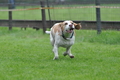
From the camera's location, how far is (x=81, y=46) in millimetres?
10703

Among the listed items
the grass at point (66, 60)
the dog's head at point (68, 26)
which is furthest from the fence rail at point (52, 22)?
the dog's head at point (68, 26)

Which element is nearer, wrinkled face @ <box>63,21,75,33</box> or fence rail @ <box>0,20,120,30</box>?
wrinkled face @ <box>63,21,75,33</box>

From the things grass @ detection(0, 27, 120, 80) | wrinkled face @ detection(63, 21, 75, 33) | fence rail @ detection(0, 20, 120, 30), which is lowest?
grass @ detection(0, 27, 120, 80)

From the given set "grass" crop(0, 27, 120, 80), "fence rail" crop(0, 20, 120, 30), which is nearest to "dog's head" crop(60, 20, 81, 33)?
"grass" crop(0, 27, 120, 80)

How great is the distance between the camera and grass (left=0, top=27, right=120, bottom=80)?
260 inches

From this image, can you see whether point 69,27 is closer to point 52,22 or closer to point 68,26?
point 68,26

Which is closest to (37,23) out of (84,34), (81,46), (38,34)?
(38,34)

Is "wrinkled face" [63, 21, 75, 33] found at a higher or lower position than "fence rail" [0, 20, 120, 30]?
higher

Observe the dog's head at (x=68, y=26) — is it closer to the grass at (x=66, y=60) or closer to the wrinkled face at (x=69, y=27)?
the wrinkled face at (x=69, y=27)

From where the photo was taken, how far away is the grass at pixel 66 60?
260 inches

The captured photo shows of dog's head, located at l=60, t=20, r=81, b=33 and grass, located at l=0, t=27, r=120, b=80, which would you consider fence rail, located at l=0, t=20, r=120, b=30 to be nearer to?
grass, located at l=0, t=27, r=120, b=80

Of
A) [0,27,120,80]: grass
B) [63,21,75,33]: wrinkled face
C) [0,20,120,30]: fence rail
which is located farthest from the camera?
[0,20,120,30]: fence rail

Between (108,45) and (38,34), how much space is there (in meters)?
3.79

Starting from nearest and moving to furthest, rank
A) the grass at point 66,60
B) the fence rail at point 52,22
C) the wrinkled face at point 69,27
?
the grass at point 66,60
the wrinkled face at point 69,27
the fence rail at point 52,22
